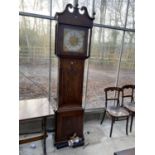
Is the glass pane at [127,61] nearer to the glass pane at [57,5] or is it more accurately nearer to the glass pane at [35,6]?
the glass pane at [57,5]

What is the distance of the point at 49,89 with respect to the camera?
2.74 metres

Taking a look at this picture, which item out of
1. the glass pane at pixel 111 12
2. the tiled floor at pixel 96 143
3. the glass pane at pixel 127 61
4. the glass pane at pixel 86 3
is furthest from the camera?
the glass pane at pixel 127 61

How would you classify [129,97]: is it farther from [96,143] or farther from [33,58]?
[33,58]

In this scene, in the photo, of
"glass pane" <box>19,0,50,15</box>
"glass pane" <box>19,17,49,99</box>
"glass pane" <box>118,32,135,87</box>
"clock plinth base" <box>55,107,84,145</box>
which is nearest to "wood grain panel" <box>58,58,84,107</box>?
"clock plinth base" <box>55,107,84,145</box>

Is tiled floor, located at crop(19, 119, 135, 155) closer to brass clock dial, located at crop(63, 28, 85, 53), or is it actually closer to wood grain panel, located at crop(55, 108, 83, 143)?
wood grain panel, located at crop(55, 108, 83, 143)

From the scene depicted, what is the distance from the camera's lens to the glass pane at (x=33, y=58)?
2420 millimetres

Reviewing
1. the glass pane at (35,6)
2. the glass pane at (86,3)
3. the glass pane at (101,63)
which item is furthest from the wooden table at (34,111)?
the glass pane at (86,3)

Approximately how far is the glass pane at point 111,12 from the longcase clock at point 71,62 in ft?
2.58

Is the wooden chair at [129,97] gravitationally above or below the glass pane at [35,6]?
below

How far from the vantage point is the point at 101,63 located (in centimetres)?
305

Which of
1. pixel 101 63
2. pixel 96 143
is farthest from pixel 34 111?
pixel 101 63

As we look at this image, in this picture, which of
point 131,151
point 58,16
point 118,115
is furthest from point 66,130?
point 58,16
